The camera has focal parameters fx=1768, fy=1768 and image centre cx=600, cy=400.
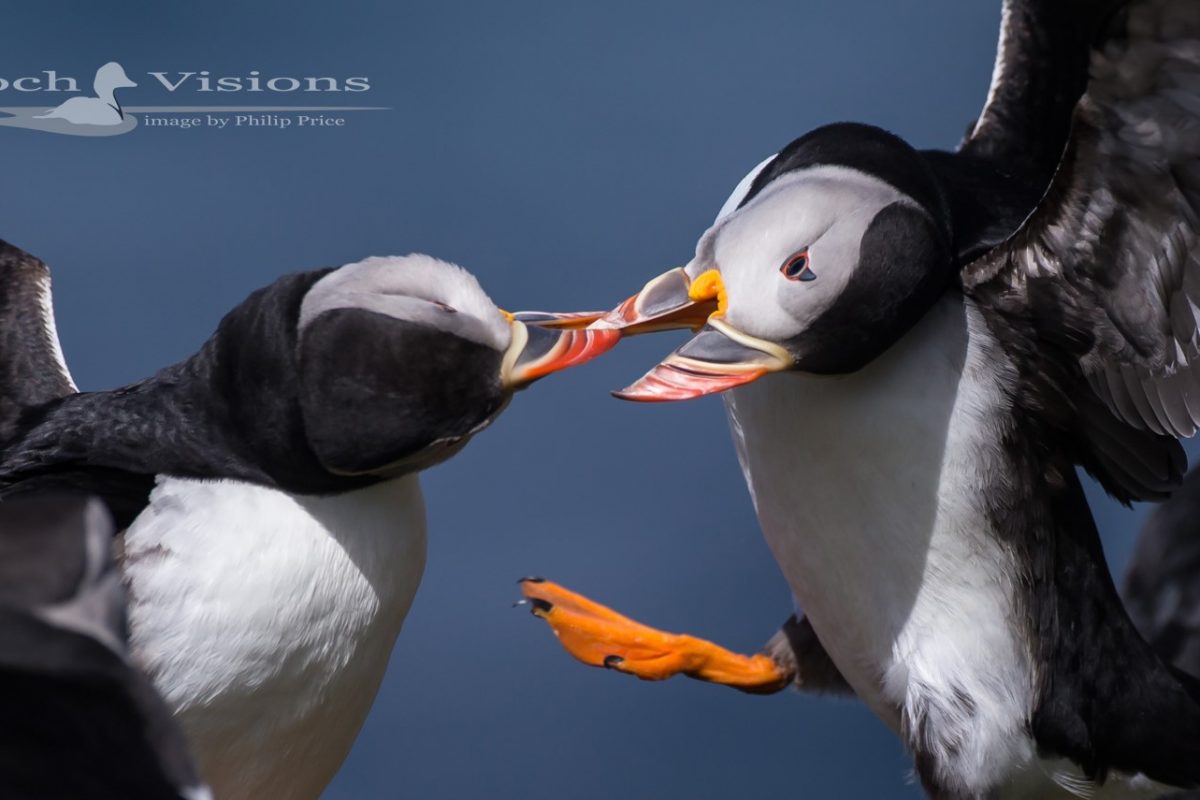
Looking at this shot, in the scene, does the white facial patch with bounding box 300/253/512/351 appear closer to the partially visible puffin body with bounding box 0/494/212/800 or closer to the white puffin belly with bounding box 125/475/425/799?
the white puffin belly with bounding box 125/475/425/799

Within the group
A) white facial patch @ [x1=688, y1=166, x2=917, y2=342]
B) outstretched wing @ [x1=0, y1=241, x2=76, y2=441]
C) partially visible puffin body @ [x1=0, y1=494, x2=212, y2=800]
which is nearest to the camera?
partially visible puffin body @ [x1=0, y1=494, x2=212, y2=800]

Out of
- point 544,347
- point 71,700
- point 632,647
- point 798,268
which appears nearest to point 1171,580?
point 632,647

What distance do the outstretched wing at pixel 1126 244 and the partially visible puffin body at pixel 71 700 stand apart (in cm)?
111

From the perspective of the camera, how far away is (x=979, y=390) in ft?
6.67

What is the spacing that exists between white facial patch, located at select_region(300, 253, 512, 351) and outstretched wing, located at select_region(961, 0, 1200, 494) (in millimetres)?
589

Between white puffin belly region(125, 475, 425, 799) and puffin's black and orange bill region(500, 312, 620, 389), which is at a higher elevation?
puffin's black and orange bill region(500, 312, 620, 389)

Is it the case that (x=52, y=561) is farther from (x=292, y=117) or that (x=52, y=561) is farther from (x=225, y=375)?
(x=292, y=117)

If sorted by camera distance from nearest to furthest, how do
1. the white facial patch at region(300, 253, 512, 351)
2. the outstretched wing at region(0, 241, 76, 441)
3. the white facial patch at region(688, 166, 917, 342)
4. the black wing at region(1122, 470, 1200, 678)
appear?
the white facial patch at region(300, 253, 512, 351), the white facial patch at region(688, 166, 917, 342), the outstretched wing at region(0, 241, 76, 441), the black wing at region(1122, 470, 1200, 678)

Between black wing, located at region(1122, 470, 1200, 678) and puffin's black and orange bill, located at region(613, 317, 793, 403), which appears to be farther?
black wing, located at region(1122, 470, 1200, 678)

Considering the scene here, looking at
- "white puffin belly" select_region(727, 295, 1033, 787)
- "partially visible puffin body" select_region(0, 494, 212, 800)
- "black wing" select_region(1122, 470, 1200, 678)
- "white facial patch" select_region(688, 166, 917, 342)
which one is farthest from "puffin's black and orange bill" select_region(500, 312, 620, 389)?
"black wing" select_region(1122, 470, 1200, 678)

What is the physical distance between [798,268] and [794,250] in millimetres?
21

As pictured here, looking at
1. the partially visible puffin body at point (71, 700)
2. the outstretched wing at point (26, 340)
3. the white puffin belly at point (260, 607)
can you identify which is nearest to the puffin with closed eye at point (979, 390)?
the white puffin belly at point (260, 607)

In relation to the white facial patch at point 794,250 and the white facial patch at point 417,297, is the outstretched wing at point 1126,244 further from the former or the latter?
the white facial patch at point 417,297

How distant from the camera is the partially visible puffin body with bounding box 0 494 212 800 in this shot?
1.25m
